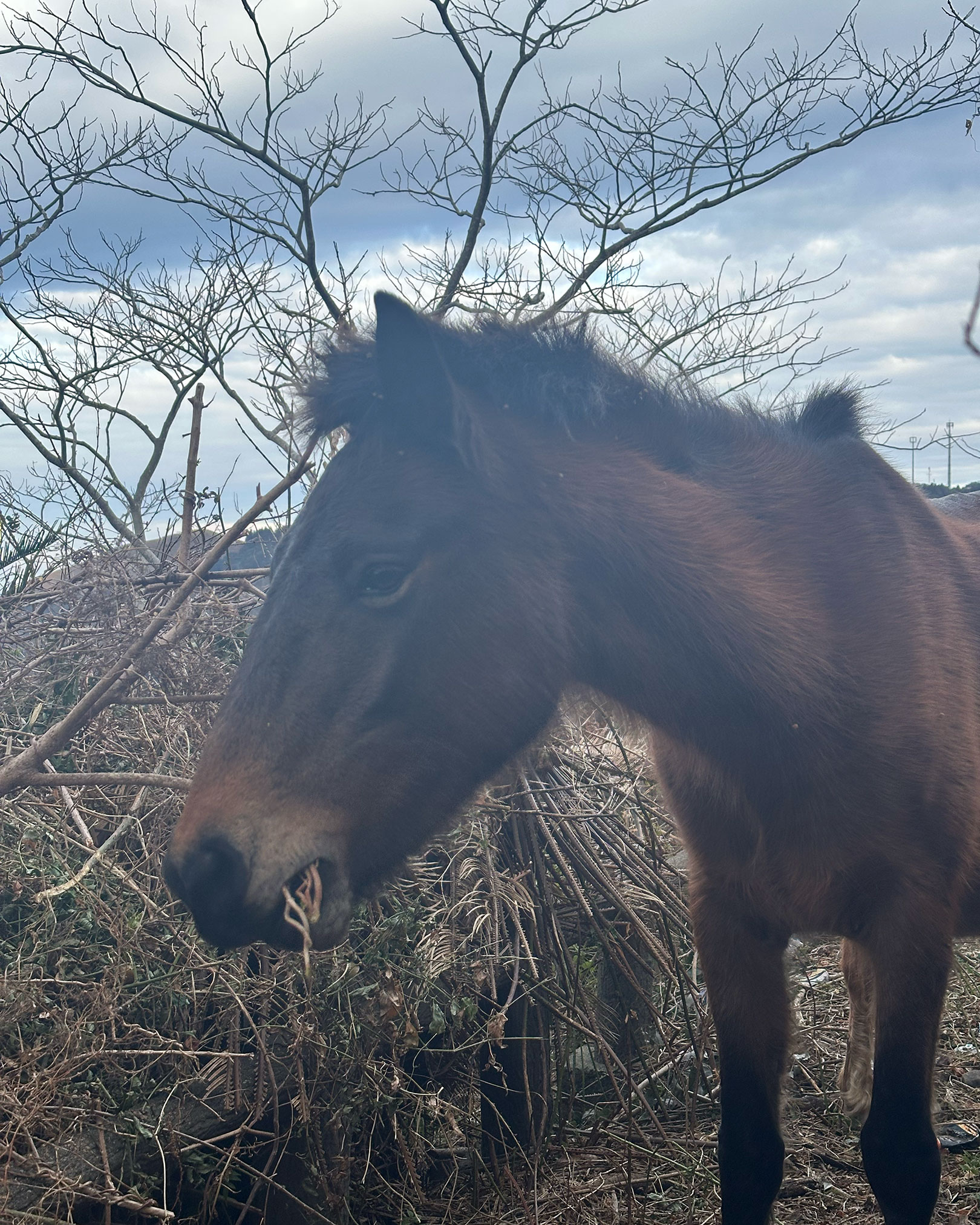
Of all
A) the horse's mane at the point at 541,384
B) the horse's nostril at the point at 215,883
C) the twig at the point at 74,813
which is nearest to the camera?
the horse's nostril at the point at 215,883

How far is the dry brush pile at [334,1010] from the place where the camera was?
2.61 m

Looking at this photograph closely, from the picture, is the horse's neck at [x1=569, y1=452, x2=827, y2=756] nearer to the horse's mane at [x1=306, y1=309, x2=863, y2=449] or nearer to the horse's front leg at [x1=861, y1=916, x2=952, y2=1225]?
the horse's mane at [x1=306, y1=309, x2=863, y2=449]

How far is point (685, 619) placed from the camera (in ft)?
7.06

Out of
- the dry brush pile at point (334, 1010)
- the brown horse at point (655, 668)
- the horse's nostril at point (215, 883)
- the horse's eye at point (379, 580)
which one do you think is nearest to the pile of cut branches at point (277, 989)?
the dry brush pile at point (334, 1010)

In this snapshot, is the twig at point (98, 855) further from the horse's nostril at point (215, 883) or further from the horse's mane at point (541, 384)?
the horse's mane at point (541, 384)

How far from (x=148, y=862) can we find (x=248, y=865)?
5.28 ft

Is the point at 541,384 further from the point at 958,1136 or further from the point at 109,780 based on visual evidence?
the point at 958,1136

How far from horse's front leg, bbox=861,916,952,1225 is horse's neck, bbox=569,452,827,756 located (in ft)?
1.87

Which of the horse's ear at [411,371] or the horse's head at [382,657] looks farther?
the horse's ear at [411,371]

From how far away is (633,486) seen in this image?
2.23 metres

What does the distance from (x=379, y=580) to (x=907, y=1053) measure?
1710mm

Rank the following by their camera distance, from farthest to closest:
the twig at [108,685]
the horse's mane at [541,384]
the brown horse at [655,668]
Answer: the twig at [108,685], the horse's mane at [541,384], the brown horse at [655,668]

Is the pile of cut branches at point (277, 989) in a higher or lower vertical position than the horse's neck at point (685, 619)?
lower

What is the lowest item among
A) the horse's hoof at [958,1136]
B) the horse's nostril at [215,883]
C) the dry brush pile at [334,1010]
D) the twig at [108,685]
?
the horse's hoof at [958,1136]
